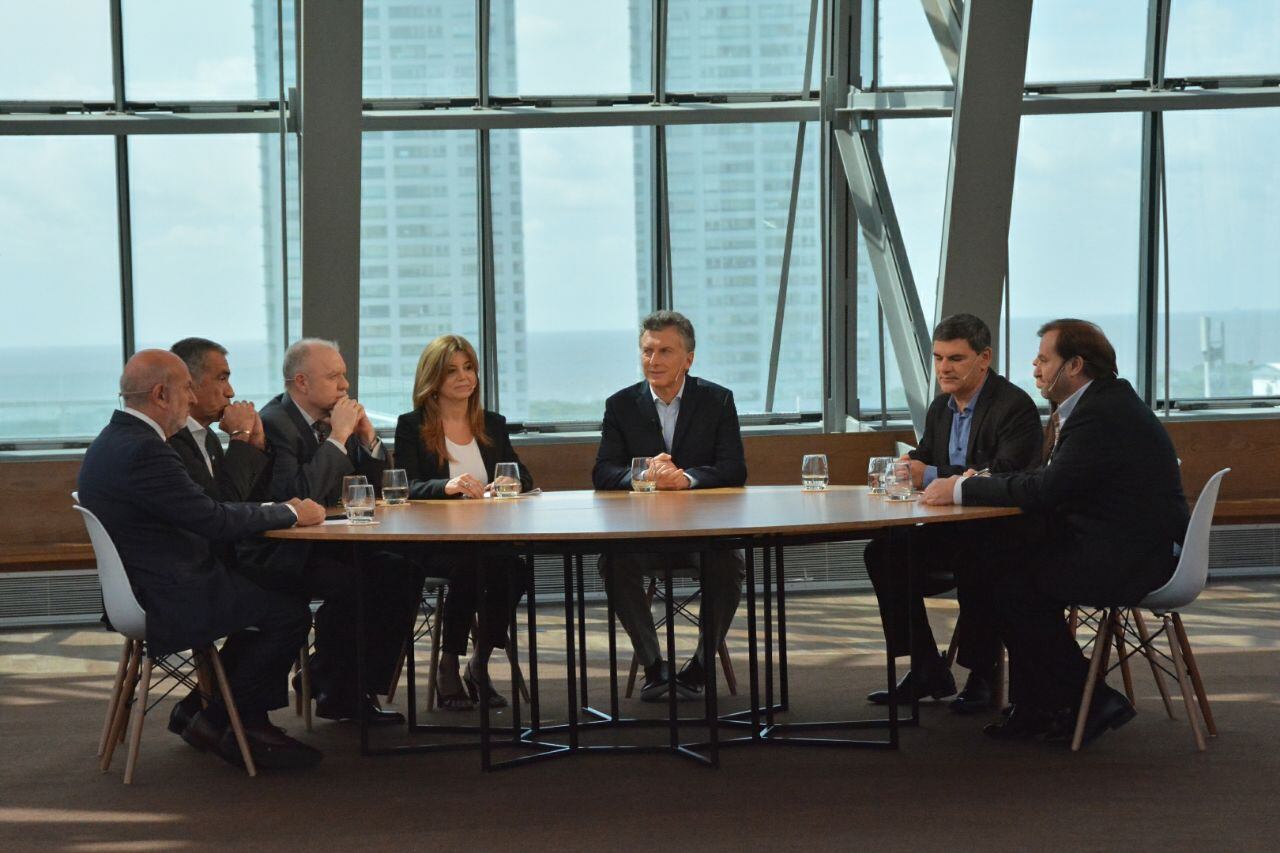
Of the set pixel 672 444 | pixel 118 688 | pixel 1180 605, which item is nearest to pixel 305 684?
pixel 118 688

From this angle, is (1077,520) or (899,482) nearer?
(1077,520)

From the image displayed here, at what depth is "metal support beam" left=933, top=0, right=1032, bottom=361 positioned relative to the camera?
7.22 metres

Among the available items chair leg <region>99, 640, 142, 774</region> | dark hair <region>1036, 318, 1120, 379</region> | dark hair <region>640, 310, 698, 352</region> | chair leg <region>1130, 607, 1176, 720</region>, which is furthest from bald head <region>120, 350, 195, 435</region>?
chair leg <region>1130, 607, 1176, 720</region>

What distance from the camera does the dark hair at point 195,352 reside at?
4988mm

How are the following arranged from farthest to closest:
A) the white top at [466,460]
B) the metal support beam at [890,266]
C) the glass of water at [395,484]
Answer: the metal support beam at [890,266], the white top at [466,460], the glass of water at [395,484]

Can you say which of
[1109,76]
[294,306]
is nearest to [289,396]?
[294,306]

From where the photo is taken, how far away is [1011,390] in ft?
17.4

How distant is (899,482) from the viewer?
190 inches

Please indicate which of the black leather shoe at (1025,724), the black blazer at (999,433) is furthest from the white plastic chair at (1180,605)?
the black blazer at (999,433)

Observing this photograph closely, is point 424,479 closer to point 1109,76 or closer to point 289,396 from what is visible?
point 289,396

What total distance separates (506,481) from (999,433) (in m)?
1.79

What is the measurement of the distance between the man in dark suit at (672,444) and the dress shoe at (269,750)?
132cm

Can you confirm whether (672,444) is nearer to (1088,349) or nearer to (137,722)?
(1088,349)

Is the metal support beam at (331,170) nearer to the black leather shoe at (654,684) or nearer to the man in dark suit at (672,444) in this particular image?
the man in dark suit at (672,444)
